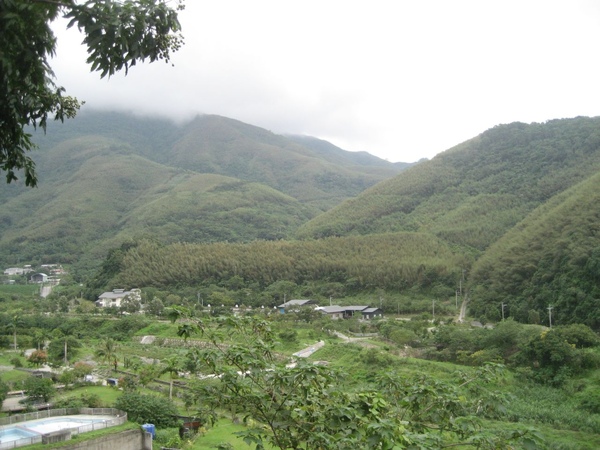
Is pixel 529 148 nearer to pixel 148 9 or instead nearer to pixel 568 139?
pixel 568 139

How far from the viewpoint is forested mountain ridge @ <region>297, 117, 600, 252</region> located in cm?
6506

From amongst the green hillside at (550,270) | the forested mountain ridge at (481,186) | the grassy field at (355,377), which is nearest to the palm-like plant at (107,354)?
the grassy field at (355,377)

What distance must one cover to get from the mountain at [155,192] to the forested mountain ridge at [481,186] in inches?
621

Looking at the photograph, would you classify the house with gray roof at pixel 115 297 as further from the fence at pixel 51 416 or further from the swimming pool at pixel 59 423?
the swimming pool at pixel 59 423

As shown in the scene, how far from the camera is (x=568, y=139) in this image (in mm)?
79875

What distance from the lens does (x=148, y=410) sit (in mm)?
19781

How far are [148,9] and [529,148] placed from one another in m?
88.0

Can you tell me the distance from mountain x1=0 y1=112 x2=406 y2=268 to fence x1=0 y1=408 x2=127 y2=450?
52.5 metres

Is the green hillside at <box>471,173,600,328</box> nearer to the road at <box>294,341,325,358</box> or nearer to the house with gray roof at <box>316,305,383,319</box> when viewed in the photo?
the house with gray roof at <box>316,305,383,319</box>

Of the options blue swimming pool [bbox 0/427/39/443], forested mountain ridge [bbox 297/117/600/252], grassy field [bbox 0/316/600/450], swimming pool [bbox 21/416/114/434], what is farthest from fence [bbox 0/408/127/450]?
forested mountain ridge [bbox 297/117/600/252]

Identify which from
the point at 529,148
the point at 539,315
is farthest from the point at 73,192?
the point at 539,315

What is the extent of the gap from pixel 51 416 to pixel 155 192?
9517cm

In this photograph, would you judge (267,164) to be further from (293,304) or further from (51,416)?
(51,416)

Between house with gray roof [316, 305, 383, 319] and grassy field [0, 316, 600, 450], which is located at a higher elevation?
house with gray roof [316, 305, 383, 319]
